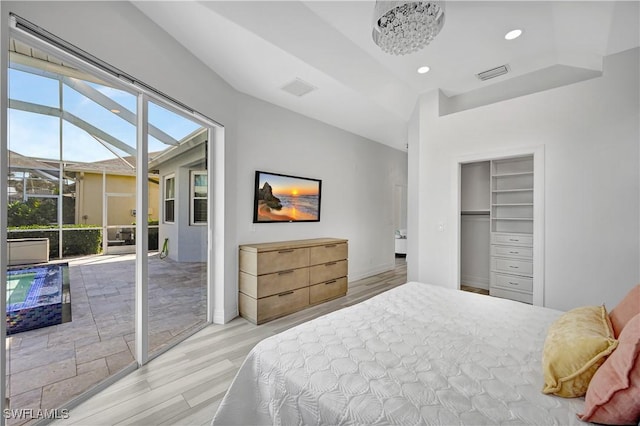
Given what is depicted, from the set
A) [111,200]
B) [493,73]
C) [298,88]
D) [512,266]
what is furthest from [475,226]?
[111,200]

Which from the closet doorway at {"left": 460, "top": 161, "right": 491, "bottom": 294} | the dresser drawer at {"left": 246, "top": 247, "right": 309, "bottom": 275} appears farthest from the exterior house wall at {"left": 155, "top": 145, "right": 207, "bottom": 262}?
the closet doorway at {"left": 460, "top": 161, "right": 491, "bottom": 294}

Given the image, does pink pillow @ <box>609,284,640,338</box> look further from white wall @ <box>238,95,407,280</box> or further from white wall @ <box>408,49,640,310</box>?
white wall @ <box>238,95,407,280</box>

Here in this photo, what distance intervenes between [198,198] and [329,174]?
2220 millimetres

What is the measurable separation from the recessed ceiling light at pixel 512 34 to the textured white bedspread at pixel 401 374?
8.38ft

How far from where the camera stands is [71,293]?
188 centimetres

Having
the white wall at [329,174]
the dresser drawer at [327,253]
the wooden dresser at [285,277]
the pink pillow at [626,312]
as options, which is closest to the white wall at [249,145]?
the white wall at [329,174]

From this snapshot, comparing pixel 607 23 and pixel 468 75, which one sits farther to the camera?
pixel 468 75

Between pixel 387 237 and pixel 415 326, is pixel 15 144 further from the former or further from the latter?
pixel 387 237

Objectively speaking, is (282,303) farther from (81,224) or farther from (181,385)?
(81,224)

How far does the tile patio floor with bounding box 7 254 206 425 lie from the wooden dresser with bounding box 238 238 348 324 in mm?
850

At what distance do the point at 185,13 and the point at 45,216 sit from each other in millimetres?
1732

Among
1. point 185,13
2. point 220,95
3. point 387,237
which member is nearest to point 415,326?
point 185,13

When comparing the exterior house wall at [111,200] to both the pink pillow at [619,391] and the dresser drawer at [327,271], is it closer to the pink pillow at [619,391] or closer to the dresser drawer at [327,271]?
the dresser drawer at [327,271]

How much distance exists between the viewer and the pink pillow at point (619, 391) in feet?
2.69
